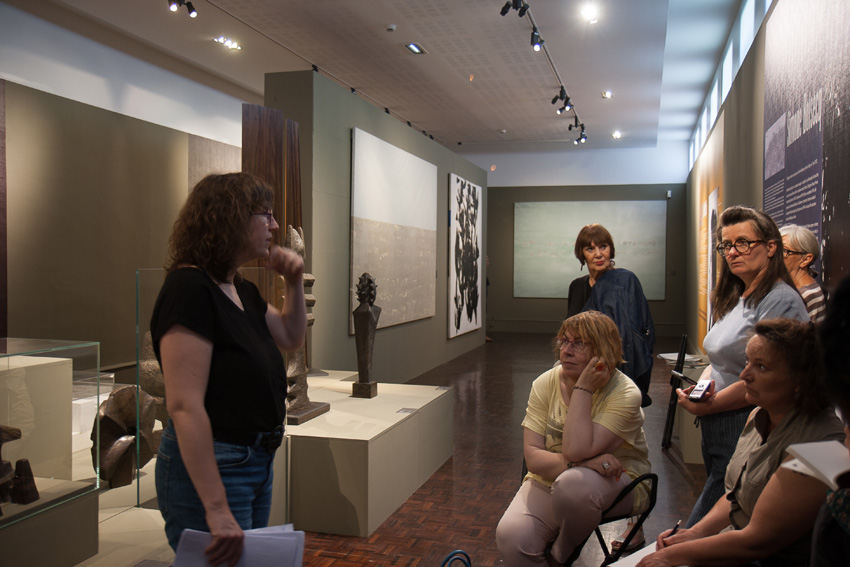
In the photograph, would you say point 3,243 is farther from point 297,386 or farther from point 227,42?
point 297,386

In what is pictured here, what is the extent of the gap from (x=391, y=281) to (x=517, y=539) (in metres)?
5.74

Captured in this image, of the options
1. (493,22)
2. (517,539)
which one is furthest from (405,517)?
(493,22)

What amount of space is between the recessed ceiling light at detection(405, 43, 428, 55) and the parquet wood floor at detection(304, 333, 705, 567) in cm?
391

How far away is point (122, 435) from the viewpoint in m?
3.60

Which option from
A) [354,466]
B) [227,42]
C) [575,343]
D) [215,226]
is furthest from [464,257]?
[215,226]

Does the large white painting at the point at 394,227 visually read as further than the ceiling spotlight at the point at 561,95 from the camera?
No

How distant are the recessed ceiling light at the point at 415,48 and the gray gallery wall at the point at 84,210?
109 inches

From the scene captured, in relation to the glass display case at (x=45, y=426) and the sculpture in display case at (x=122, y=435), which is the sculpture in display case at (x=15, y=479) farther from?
the sculpture in display case at (x=122, y=435)

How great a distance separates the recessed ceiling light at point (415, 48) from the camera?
769 cm

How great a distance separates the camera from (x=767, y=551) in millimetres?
1654

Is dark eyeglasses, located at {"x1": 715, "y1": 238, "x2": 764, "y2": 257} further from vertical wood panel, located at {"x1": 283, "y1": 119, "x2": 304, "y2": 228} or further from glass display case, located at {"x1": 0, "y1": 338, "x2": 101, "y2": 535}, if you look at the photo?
vertical wood panel, located at {"x1": 283, "y1": 119, "x2": 304, "y2": 228}

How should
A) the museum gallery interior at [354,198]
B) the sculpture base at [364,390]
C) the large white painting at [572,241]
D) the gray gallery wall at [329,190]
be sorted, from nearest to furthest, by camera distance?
the museum gallery interior at [354,198] < the sculpture base at [364,390] < the gray gallery wall at [329,190] < the large white painting at [572,241]

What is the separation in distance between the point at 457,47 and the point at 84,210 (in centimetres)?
427

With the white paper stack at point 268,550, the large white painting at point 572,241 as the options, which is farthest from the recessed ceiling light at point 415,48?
the large white painting at point 572,241
